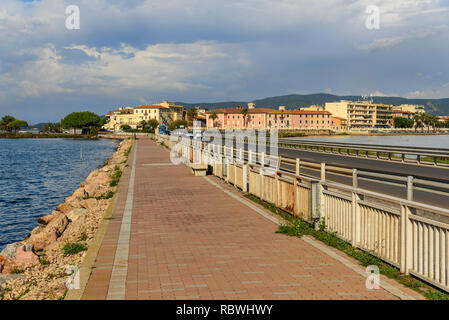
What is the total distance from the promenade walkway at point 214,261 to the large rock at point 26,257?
172 centimetres

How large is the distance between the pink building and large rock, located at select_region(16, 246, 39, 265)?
15661cm

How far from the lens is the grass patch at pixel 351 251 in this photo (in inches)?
212

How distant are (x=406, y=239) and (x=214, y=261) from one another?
2749 mm

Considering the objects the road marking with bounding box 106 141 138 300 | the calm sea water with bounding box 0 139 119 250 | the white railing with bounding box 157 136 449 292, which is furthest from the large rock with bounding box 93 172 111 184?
the white railing with bounding box 157 136 449 292

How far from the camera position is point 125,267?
20.9 feet

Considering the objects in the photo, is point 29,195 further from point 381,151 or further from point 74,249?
point 381,151

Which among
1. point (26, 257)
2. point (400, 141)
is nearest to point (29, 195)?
point (26, 257)

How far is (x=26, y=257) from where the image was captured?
9.34 metres

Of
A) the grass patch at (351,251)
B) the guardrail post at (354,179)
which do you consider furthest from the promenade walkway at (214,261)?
the guardrail post at (354,179)

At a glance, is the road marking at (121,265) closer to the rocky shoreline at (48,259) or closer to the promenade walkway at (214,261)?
the promenade walkway at (214,261)
